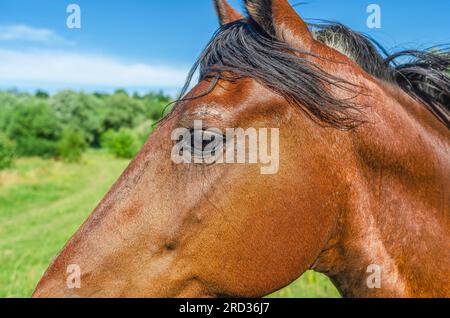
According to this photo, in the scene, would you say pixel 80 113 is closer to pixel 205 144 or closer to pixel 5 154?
pixel 5 154

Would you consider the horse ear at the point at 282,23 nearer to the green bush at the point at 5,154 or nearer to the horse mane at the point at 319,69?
the horse mane at the point at 319,69

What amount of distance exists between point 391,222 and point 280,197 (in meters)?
0.58

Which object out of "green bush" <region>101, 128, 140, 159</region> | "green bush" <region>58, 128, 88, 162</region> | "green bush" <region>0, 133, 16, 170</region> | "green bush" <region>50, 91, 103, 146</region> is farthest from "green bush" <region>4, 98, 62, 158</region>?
"green bush" <region>50, 91, 103, 146</region>

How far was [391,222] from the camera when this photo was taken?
1.90 m

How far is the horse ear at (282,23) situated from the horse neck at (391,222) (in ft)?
1.65

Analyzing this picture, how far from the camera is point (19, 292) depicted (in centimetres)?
677

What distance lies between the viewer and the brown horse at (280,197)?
1751mm

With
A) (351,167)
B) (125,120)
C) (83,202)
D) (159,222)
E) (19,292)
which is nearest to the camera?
(159,222)

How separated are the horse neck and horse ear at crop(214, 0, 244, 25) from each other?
1.11 metres

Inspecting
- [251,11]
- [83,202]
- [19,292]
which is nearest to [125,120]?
[83,202]

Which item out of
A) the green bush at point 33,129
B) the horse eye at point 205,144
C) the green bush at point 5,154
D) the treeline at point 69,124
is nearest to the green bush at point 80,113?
the treeline at point 69,124

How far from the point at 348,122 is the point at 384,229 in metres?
0.54

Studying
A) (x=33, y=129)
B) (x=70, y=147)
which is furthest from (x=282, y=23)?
(x=33, y=129)
